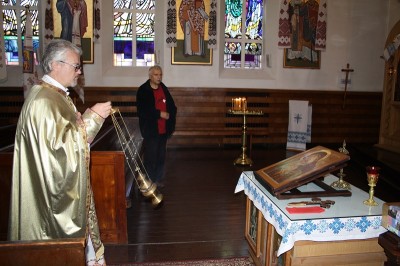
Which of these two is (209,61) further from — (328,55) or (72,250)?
(72,250)

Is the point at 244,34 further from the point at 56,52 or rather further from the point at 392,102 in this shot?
the point at 56,52

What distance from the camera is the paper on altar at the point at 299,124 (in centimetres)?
889

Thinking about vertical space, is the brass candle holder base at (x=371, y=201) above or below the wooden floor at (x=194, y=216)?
above

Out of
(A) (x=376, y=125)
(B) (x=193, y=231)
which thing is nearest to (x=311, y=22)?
(A) (x=376, y=125)

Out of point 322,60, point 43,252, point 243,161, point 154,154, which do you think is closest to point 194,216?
point 154,154

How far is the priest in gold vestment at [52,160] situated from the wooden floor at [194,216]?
127cm

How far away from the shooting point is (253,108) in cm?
920

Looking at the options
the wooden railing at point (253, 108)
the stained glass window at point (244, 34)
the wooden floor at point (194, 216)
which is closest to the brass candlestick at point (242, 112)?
the wooden floor at point (194, 216)

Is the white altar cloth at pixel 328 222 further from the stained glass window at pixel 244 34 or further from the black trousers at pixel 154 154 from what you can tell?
the stained glass window at pixel 244 34

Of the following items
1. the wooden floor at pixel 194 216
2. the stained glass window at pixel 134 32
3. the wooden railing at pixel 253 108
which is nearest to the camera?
the wooden floor at pixel 194 216

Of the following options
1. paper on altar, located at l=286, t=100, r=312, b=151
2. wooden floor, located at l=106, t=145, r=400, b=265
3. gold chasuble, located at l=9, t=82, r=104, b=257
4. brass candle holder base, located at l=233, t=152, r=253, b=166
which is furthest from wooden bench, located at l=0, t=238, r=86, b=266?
paper on altar, located at l=286, t=100, r=312, b=151

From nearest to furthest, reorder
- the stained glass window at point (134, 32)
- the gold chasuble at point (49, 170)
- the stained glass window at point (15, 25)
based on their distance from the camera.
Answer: the gold chasuble at point (49, 170) < the stained glass window at point (15, 25) < the stained glass window at point (134, 32)

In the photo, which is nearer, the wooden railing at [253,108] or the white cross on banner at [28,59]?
the white cross on banner at [28,59]

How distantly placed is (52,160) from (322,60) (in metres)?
8.48
